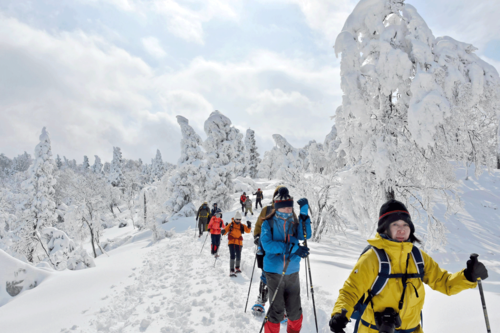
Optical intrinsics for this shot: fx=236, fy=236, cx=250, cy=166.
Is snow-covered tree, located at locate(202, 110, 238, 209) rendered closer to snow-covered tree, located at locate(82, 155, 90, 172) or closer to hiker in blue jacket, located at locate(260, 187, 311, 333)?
hiker in blue jacket, located at locate(260, 187, 311, 333)

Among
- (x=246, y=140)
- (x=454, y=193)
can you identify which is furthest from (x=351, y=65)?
(x=246, y=140)

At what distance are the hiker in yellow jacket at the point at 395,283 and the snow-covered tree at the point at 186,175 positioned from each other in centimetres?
2308

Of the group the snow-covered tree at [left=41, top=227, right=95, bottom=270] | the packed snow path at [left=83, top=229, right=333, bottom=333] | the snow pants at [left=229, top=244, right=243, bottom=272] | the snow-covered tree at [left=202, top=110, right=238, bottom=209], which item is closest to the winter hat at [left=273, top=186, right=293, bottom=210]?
the packed snow path at [left=83, top=229, right=333, bottom=333]

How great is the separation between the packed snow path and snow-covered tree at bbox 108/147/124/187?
185ft

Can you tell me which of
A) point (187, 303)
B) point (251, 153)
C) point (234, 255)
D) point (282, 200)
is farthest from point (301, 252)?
point (251, 153)

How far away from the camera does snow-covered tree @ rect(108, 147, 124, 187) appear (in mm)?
57581

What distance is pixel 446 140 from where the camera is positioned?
7047 millimetres

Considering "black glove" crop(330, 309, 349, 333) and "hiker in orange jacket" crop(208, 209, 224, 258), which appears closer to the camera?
"black glove" crop(330, 309, 349, 333)

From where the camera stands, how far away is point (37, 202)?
21344mm

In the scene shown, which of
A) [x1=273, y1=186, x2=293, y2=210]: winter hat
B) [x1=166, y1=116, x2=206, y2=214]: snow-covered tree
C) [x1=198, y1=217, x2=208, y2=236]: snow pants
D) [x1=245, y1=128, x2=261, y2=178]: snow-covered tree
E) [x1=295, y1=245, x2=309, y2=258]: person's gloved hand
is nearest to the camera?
[x1=295, y1=245, x2=309, y2=258]: person's gloved hand

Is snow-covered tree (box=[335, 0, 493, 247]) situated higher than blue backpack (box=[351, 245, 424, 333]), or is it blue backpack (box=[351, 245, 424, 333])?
snow-covered tree (box=[335, 0, 493, 247])

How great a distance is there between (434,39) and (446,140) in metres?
3.13

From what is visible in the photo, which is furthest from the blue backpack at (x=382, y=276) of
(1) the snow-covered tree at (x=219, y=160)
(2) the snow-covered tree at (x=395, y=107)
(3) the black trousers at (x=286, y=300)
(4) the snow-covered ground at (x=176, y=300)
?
(1) the snow-covered tree at (x=219, y=160)

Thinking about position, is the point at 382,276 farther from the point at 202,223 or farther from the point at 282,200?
the point at 202,223
